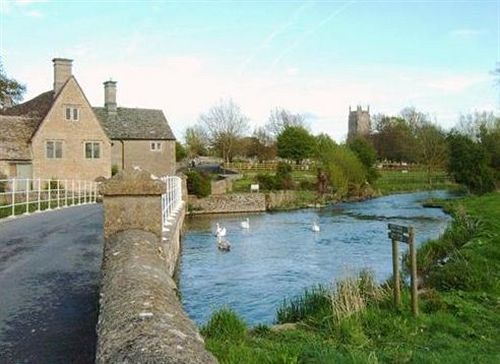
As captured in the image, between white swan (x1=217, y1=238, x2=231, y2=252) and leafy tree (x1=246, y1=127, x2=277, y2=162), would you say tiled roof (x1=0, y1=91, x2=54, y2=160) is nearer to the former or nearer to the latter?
white swan (x1=217, y1=238, x2=231, y2=252)

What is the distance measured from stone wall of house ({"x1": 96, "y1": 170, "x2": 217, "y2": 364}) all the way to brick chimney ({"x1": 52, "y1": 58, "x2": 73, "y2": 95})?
44429 mm

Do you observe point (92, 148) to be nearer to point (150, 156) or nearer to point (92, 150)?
point (92, 150)

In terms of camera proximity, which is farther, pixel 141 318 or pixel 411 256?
pixel 411 256

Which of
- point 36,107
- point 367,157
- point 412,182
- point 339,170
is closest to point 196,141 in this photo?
point 367,157

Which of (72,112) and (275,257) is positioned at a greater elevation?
(72,112)

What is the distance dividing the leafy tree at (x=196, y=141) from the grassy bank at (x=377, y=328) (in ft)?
289

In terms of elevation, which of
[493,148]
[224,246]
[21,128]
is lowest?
[224,246]

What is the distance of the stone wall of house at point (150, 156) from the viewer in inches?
2304

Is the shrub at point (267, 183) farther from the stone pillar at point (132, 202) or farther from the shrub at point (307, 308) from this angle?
the stone pillar at point (132, 202)

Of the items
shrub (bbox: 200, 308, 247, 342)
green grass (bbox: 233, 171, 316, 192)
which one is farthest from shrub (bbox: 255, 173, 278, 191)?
shrub (bbox: 200, 308, 247, 342)

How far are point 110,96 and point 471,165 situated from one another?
37.3 m

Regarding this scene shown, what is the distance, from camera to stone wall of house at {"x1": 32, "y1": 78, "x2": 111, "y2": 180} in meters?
A: 48.7

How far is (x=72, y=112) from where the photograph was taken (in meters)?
50.1

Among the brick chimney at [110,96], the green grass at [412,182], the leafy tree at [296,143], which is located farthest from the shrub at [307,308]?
the leafy tree at [296,143]
